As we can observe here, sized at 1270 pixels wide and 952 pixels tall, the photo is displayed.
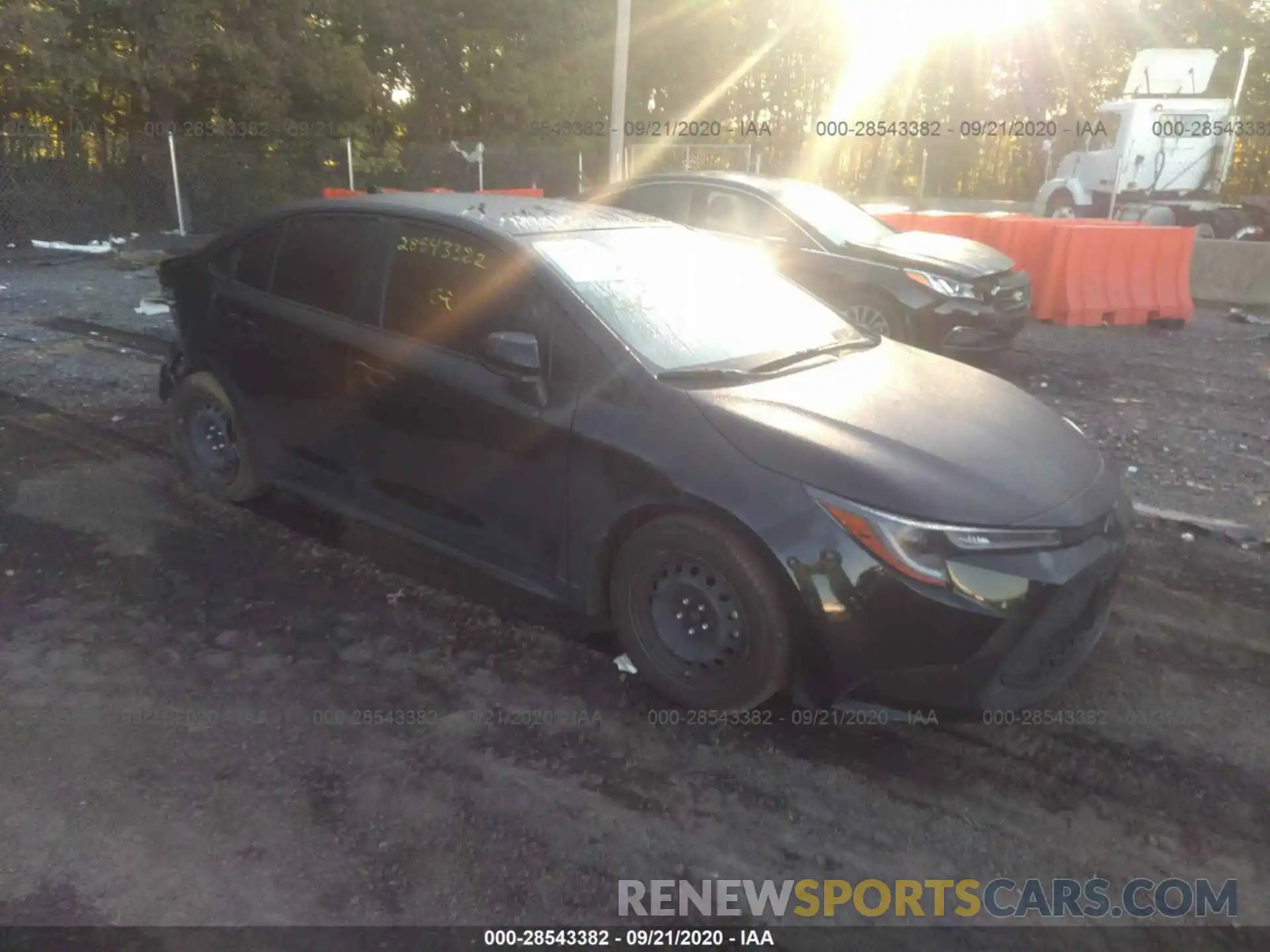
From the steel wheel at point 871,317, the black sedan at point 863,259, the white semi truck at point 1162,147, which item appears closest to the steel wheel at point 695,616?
the black sedan at point 863,259

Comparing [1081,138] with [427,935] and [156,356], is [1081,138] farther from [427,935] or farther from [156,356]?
[427,935]

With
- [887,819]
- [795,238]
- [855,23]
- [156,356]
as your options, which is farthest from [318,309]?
[855,23]

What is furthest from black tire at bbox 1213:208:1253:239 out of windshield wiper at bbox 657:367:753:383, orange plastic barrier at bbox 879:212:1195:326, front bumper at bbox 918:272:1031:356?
windshield wiper at bbox 657:367:753:383

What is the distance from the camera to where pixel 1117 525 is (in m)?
3.47

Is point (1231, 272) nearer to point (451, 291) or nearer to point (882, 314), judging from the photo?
point (882, 314)

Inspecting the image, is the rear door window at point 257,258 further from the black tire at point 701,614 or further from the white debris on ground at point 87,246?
the white debris on ground at point 87,246

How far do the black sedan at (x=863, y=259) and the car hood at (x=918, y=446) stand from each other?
4.52 meters

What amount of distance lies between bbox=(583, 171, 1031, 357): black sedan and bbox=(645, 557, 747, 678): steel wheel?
529cm

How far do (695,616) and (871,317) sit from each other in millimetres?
5887

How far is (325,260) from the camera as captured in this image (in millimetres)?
4492

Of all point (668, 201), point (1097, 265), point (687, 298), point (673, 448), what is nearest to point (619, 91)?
point (668, 201)

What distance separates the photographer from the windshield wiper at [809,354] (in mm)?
3816

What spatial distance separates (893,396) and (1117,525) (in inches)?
35.2

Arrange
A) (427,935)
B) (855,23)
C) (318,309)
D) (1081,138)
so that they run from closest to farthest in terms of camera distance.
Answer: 1. (427,935)
2. (318,309)
3. (1081,138)
4. (855,23)
